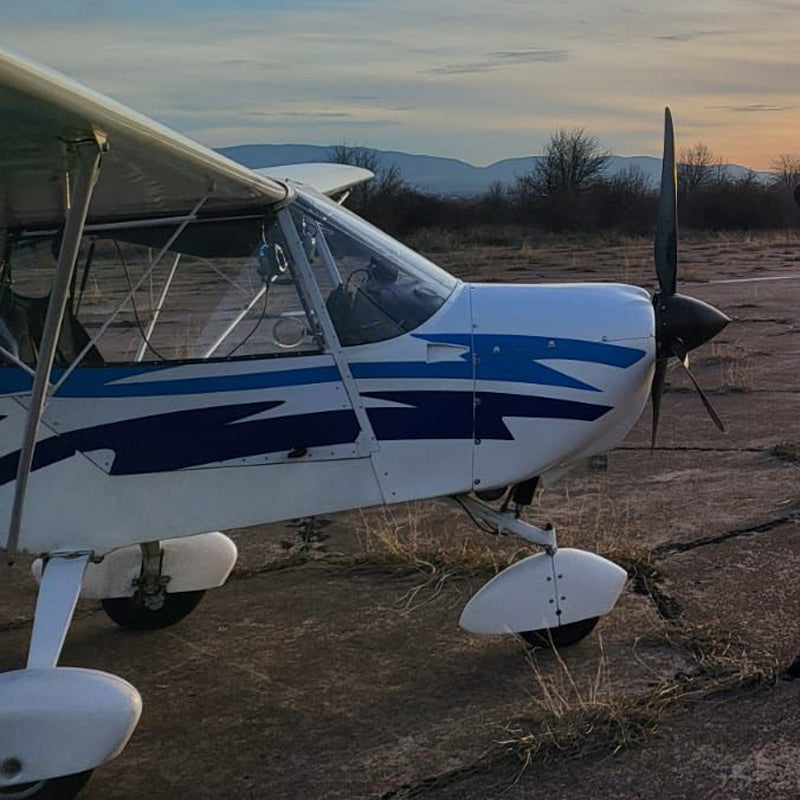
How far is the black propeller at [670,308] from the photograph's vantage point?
14.4ft

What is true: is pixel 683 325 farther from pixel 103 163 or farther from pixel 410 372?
pixel 103 163

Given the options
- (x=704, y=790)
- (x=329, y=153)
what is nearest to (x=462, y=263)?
(x=704, y=790)

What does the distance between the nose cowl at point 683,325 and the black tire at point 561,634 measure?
1.24 meters

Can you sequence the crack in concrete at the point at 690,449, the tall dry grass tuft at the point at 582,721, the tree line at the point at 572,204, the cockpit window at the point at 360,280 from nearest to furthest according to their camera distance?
the tall dry grass tuft at the point at 582,721
the cockpit window at the point at 360,280
the crack in concrete at the point at 690,449
the tree line at the point at 572,204

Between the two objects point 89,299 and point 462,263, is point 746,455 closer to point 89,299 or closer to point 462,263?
point 89,299

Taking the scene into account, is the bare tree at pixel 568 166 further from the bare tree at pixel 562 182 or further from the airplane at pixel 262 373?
the airplane at pixel 262 373

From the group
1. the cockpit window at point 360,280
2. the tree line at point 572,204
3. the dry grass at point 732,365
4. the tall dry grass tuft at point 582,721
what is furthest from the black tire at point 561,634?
the tree line at point 572,204

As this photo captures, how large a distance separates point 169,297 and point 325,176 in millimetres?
2796

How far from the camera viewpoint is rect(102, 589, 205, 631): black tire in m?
5.13

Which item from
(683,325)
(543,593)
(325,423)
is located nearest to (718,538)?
(543,593)

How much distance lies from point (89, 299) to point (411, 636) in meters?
2.06

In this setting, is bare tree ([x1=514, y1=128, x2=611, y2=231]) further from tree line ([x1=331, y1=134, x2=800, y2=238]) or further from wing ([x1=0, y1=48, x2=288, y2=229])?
wing ([x1=0, y1=48, x2=288, y2=229])

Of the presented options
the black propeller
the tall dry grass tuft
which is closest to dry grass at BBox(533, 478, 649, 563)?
the black propeller

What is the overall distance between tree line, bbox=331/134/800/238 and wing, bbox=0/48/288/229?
123 feet
